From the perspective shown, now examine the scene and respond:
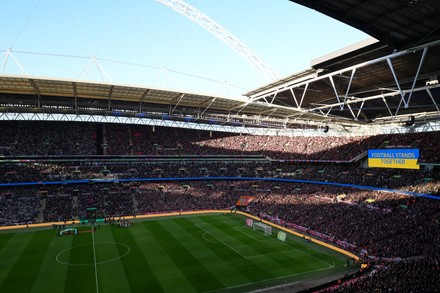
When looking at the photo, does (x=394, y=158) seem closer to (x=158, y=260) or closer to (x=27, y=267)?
(x=158, y=260)

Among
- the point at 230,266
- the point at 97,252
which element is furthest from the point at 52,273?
the point at 230,266

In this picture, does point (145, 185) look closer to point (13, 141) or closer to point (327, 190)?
point (13, 141)

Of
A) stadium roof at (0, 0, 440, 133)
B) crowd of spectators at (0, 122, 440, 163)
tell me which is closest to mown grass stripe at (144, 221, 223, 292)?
stadium roof at (0, 0, 440, 133)

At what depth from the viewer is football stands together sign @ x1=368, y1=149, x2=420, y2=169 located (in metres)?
40.4

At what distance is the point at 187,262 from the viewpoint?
98.5 ft

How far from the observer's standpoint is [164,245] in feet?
115

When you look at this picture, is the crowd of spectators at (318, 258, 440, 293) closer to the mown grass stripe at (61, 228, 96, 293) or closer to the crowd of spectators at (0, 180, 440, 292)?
the crowd of spectators at (0, 180, 440, 292)

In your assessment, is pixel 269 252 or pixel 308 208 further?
pixel 308 208

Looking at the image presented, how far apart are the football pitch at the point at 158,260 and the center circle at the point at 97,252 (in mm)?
94

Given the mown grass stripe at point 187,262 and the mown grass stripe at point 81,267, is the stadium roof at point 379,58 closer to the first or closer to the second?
the mown grass stripe at point 187,262

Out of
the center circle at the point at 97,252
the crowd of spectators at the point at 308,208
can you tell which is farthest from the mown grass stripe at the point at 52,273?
the crowd of spectators at the point at 308,208

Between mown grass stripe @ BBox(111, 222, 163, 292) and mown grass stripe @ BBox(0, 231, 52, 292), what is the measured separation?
7390mm

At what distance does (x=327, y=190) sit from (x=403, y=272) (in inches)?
1194

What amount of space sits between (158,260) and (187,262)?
2.86m
